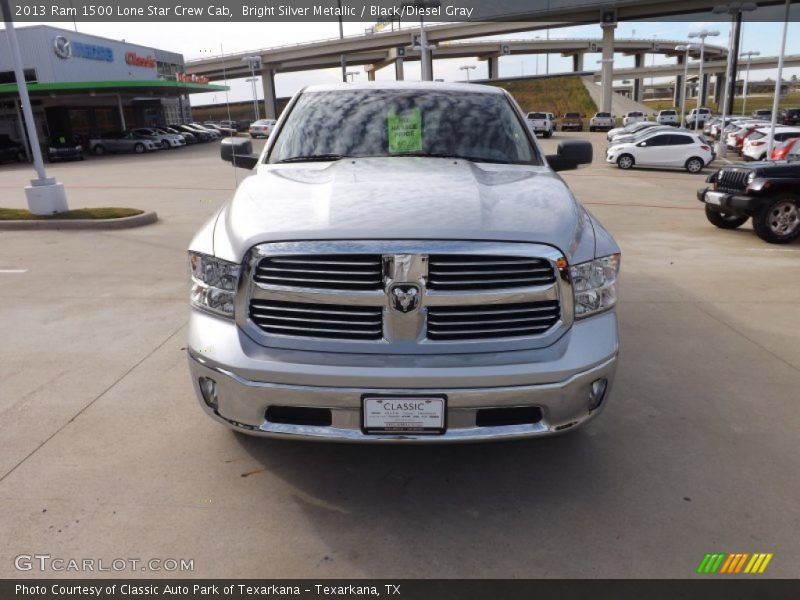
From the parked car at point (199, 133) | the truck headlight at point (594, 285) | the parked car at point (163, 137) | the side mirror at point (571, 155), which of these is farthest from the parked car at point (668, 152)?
the parked car at point (199, 133)

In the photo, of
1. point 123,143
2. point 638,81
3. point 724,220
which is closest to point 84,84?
point 123,143

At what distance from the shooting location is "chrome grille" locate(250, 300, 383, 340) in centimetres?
265

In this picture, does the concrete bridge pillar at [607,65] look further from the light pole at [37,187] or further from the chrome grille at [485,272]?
the chrome grille at [485,272]

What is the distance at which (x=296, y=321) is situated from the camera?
270 cm

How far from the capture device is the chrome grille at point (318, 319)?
2.65 metres

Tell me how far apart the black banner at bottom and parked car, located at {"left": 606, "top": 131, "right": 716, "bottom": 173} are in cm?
2191

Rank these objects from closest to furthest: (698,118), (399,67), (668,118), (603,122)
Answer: (603,122) → (698,118) → (668,118) → (399,67)

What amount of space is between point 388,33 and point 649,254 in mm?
68488

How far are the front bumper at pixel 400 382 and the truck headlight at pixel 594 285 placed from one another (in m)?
0.12

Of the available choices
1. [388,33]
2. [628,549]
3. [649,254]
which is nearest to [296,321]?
[628,549]

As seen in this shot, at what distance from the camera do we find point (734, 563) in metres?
2.57

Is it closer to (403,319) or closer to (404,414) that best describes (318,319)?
(403,319)

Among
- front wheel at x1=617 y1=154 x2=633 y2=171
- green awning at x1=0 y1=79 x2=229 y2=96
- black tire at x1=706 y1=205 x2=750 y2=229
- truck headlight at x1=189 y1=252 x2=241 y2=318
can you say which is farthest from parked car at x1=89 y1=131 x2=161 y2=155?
truck headlight at x1=189 y1=252 x2=241 y2=318

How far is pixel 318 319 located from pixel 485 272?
742mm
